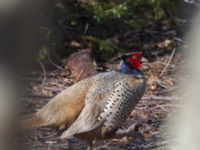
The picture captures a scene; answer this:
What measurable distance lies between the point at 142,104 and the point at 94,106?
1.68 meters

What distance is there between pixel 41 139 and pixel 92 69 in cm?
156

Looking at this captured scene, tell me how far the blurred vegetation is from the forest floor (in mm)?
404

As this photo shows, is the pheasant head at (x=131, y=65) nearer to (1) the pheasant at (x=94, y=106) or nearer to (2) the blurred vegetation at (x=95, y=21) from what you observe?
(1) the pheasant at (x=94, y=106)

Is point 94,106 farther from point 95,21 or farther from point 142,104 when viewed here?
point 95,21

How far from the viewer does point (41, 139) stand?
5.15 meters

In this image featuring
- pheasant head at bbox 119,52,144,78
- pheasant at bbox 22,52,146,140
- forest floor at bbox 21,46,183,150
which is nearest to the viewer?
pheasant at bbox 22,52,146,140

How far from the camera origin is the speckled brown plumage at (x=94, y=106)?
4539 millimetres

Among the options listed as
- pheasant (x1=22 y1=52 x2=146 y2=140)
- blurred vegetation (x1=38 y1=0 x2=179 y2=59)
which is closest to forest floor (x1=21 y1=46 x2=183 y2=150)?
pheasant (x1=22 y1=52 x2=146 y2=140)

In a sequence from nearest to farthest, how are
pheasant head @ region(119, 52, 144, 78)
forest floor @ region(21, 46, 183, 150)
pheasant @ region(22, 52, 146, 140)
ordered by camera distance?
1. pheasant @ region(22, 52, 146, 140)
2. pheasant head @ region(119, 52, 144, 78)
3. forest floor @ region(21, 46, 183, 150)

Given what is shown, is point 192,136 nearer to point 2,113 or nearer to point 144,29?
point 2,113

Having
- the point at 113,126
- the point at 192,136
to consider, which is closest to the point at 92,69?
the point at 113,126

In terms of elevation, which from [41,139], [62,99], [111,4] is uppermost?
[111,4]

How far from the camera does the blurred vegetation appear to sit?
24.0 ft

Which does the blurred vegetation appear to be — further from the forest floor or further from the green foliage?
the forest floor
